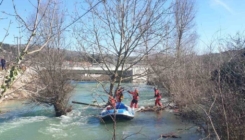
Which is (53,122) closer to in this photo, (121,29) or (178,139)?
(121,29)

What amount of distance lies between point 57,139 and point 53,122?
332cm

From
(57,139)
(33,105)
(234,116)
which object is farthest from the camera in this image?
(33,105)

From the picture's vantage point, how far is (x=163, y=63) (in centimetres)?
1428

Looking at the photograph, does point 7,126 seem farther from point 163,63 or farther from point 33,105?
point 163,63

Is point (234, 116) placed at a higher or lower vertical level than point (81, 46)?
lower

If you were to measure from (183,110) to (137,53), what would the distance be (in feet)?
11.4

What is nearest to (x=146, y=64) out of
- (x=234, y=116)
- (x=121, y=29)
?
(x=121, y=29)

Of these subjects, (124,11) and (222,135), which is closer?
(222,135)

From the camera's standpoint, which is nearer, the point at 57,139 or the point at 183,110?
the point at 57,139

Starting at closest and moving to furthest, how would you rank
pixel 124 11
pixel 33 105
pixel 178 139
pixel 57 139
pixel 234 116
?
pixel 234 116
pixel 178 139
pixel 57 139
pixel 124 11
pixel 33 105

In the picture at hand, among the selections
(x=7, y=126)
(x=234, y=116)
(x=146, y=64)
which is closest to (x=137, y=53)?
(x=146, y=64)

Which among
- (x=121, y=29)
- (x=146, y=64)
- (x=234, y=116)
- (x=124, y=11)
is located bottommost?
(x=234, y=116)

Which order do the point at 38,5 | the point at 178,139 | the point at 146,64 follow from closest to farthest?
the point at 38,5
the point at 178,139
the point at 146,64

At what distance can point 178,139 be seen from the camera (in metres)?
10.1
